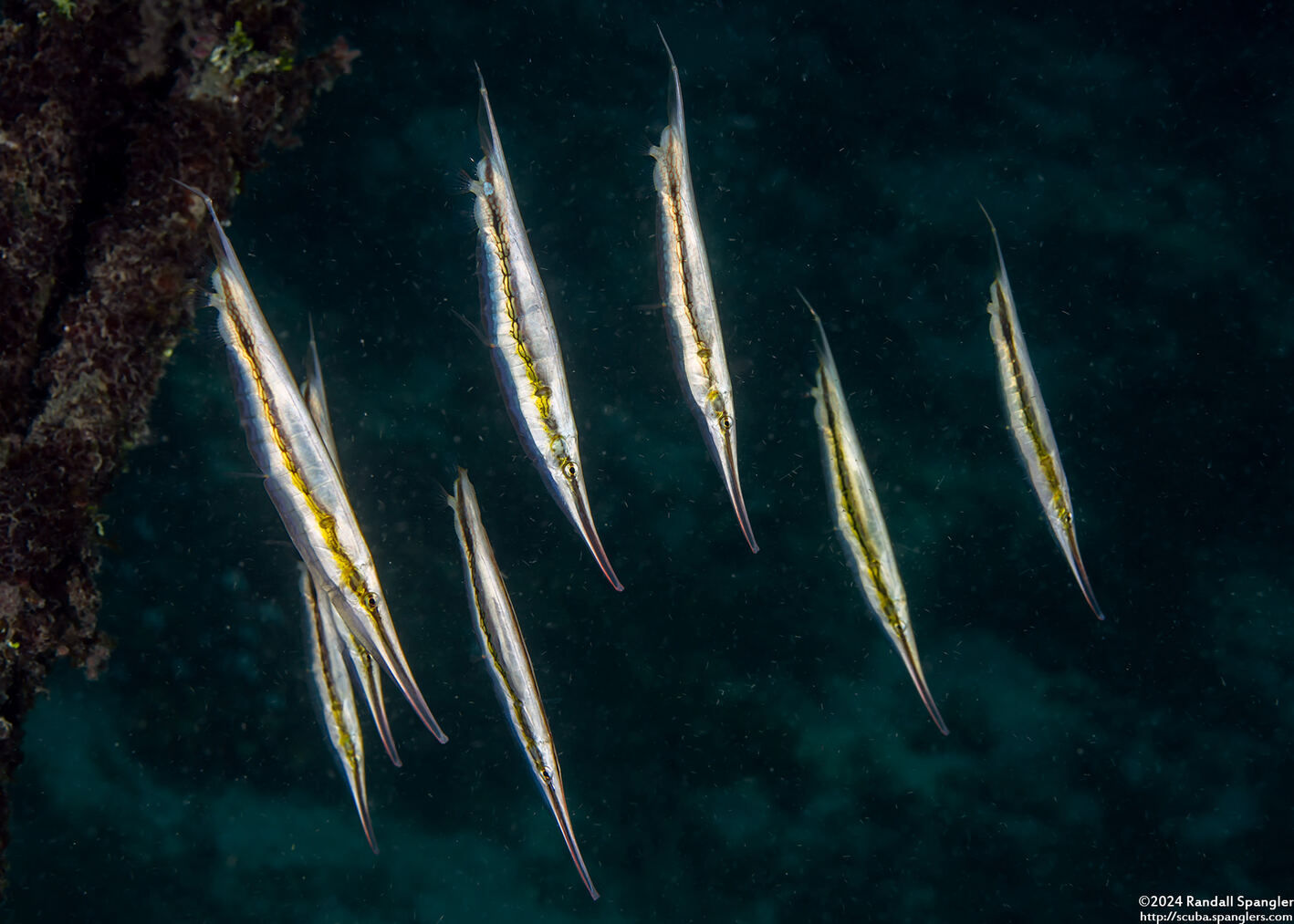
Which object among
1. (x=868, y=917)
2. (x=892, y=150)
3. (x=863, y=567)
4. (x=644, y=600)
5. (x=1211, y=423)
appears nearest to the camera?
(x=863, y=567)

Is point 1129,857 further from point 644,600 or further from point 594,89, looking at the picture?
point 594,89

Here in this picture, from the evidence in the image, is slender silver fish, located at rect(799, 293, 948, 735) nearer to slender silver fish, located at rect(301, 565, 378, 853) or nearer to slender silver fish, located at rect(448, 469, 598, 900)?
slender silver fish, located at rect(448, 469, 598, 900)

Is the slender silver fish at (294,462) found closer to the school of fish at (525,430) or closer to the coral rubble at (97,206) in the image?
the school of fish at (525,430)

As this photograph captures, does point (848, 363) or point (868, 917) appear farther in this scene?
point (868, 917)

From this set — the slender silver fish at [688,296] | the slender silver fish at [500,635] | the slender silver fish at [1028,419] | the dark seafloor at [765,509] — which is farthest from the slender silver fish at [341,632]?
the dark seafloor at [765,509]

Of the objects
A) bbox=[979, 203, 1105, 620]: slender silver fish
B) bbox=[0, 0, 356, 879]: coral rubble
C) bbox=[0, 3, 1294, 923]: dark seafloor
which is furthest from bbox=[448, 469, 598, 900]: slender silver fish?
bbox=[0, 3, 1294, 923]: dark seafloor

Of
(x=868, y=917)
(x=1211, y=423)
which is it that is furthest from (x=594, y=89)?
(x=868, y=917)
